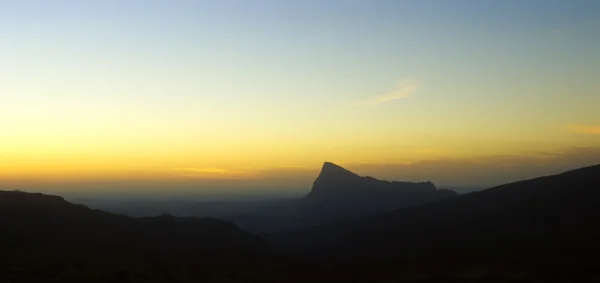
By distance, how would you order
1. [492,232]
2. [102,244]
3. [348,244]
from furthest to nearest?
[348,244], [492,232], [102,244]

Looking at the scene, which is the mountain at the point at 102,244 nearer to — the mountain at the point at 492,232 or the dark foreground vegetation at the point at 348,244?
the dark foreground vegetation at the point at 348,244

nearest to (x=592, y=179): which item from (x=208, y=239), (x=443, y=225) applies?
(x=443, y=225)

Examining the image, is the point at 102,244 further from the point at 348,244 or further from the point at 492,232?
the point at 492,232

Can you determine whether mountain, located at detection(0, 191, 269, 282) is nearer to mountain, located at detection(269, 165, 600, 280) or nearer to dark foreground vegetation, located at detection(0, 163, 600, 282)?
dark foreground vegetation, located at detection(0, 163, 600, 282)

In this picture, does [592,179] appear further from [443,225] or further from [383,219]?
[383,219]

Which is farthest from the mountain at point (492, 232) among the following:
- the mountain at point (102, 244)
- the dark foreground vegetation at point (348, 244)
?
the mountain at point (102, 244)

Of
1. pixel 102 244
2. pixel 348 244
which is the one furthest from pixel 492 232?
pixel 102 244
